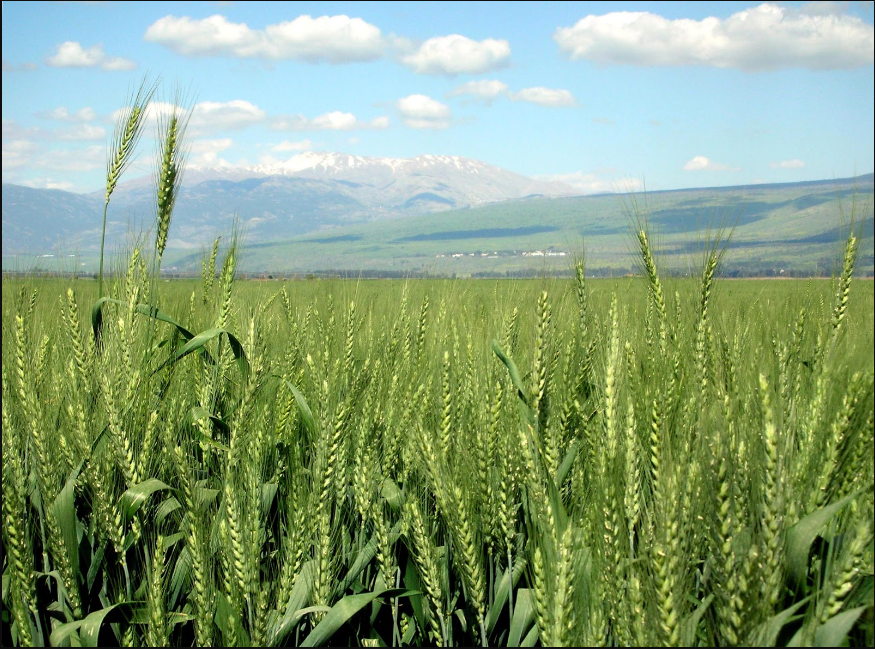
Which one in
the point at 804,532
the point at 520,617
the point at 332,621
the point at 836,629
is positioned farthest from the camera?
the point at 520,617

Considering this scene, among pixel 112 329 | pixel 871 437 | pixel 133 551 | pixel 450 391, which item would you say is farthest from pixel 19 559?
pixel 871 437

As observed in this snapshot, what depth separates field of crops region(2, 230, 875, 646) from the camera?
1.26 meters

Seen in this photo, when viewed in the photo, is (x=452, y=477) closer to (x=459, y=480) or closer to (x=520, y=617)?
(x=459, y=480)

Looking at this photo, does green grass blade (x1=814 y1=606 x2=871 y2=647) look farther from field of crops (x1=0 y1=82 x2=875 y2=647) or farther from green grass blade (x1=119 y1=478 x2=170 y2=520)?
green grass blade (x1=119 y1=478 x2=170 y2=520)

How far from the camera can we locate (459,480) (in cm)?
173

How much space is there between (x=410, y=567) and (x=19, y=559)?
102 cm

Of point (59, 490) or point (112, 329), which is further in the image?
point (112, 329)

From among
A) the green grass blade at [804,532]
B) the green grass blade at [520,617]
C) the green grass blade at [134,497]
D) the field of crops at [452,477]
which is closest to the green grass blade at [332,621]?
the field of crops at [452,477]

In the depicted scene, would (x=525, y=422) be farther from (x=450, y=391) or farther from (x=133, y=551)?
(x=133, y=551)

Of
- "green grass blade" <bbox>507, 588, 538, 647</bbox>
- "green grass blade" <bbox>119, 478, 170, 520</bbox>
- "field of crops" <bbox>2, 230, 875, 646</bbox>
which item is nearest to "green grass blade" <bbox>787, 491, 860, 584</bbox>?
"field of crops" <bbox>2, 230, 875, 646</bbox>

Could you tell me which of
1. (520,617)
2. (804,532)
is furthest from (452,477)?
(804,532)

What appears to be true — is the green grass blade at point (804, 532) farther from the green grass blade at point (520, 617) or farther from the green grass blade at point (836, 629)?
the green grass blade at point (520, 617)

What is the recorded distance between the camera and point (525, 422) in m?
1.48

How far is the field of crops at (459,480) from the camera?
4.12ft
